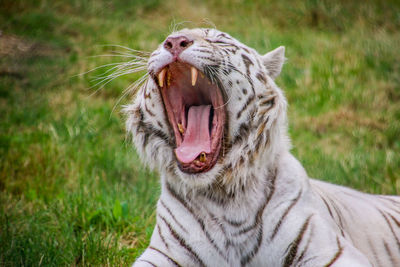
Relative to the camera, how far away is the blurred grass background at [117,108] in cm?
340

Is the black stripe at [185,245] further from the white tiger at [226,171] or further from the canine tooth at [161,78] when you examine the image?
the canine tooth at [161,78]

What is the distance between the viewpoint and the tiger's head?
2.51m

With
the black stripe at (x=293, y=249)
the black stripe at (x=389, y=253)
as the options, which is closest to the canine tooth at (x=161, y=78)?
the black stripe at (x=293, y=249)

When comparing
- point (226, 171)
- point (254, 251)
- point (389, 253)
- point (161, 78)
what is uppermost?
point (161, 78)

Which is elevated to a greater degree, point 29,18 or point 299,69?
point 29,18

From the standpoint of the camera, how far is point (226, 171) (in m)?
2.53

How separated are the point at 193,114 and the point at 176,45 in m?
0.44

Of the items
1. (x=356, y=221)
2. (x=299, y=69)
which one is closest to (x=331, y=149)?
(x=299, y=69)

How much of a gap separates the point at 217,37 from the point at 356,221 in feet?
4.33

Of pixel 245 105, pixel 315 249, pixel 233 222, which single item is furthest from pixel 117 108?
pixel 315 249

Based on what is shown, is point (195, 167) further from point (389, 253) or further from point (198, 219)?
point (389, 253)

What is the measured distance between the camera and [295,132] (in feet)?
18.6

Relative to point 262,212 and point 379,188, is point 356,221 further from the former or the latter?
point 379,188

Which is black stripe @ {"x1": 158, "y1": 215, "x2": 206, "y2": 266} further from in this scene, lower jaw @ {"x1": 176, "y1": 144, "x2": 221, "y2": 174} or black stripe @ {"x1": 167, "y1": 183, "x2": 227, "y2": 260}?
lower jaw @ {"x1": 176, "y1": 144, "x2": 221, "y2": 174}
